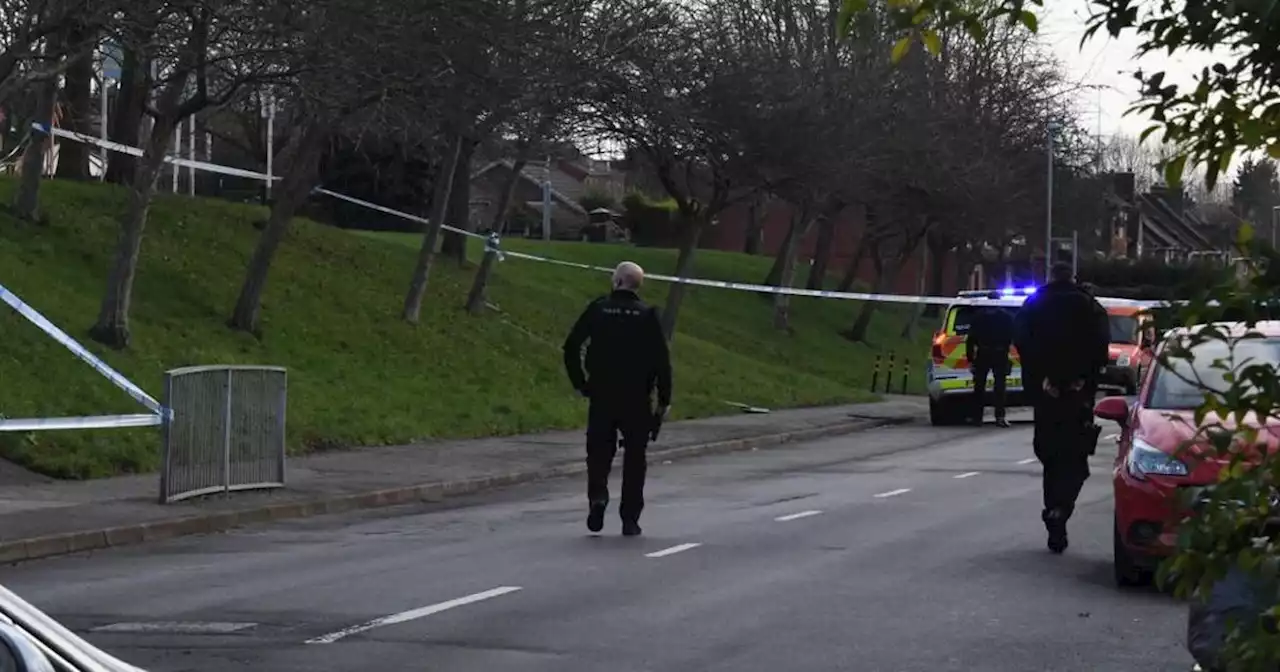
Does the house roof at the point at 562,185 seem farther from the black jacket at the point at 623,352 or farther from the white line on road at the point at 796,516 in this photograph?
the black jacket at the point at 623,352

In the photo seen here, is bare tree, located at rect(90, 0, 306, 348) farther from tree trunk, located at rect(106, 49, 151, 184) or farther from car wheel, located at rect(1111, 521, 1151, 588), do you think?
car wheel, located at rect(1111, 521, 1151, 588)

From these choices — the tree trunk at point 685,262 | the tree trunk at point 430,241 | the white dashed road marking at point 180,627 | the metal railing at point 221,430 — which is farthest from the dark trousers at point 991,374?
the white dashed road marking at point 180,627

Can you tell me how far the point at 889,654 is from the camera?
9.37 metres

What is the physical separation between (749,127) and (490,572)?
75.1 feet

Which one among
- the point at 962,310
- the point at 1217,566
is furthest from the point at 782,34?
the point at 1217,566

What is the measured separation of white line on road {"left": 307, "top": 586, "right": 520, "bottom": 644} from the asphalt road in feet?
0.07

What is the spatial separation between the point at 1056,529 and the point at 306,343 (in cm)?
1554

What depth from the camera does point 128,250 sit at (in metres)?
22.6

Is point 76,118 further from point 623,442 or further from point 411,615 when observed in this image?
point 411,615

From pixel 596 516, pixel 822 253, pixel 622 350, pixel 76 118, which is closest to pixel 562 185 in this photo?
pixel 822 253

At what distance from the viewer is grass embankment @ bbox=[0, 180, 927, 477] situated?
67.3 ft

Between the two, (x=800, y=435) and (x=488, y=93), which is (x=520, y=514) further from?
(x=800, y=435)

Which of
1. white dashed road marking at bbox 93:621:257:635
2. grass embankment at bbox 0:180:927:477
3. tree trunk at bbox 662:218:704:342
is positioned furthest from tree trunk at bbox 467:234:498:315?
white dashed road marking at bbox 93:621:257:635

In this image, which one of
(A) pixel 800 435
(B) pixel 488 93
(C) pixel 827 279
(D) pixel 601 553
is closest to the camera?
(D) pixel 601 553
